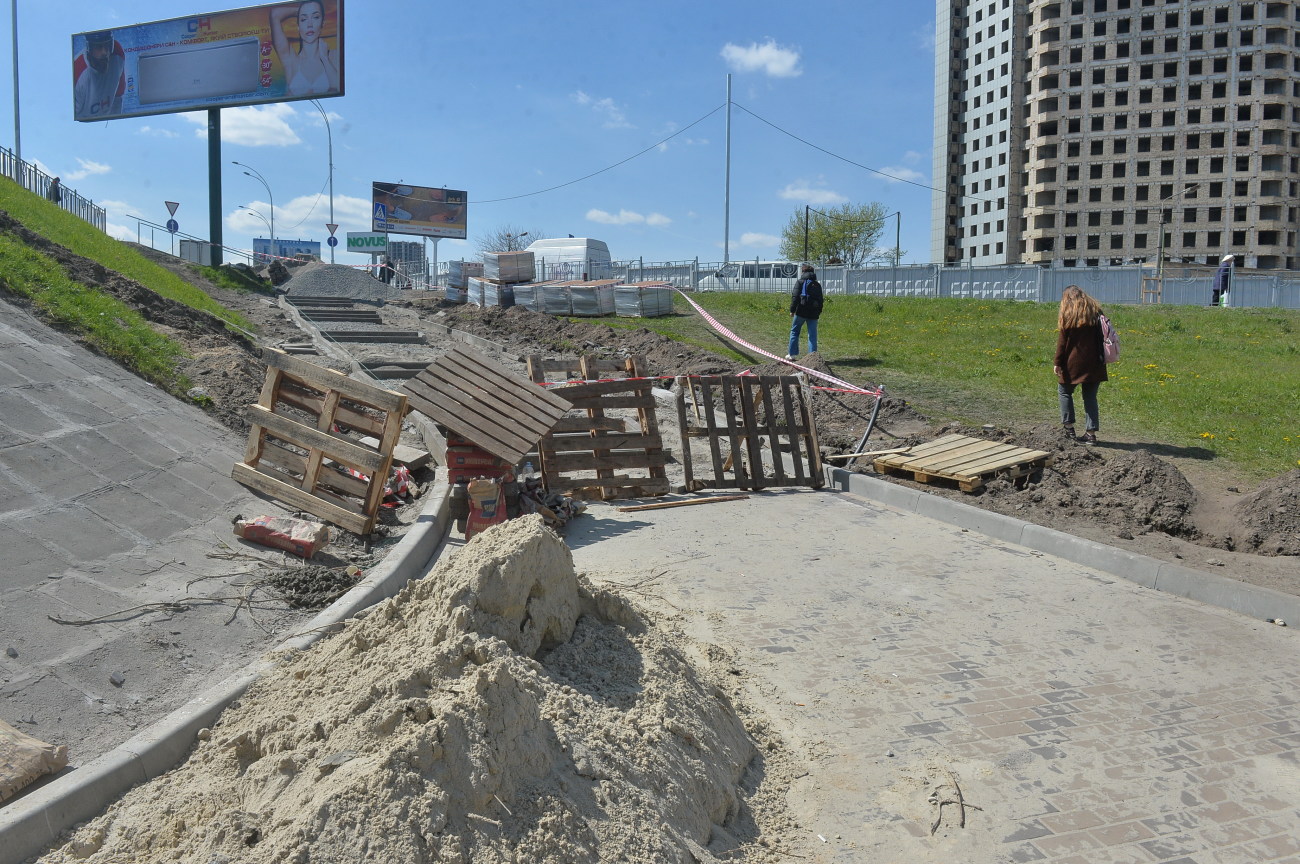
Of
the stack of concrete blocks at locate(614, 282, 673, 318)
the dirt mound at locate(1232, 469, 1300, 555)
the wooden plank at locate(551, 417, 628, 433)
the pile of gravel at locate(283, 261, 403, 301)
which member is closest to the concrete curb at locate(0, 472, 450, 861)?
the wooden plank at locate(551, 417, 628, 433)

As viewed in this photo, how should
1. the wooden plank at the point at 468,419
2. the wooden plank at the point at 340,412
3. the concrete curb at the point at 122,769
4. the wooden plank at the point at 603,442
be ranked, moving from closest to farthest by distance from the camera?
the concrete curb at the point at 122,769, the wooden plank at the point at 340,412, the wooden plank at the point at 468,419, the wooden plank at the point at 603,442

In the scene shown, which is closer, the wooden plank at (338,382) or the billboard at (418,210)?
the wooden plank at (338,382)

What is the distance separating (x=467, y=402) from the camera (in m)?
8.41

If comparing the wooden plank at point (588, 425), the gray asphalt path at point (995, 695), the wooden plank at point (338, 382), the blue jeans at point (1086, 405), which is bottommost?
the gray asphalt path at point (995, 695)

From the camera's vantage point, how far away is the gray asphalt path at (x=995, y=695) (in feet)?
12.0

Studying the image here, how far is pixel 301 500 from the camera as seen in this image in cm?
758

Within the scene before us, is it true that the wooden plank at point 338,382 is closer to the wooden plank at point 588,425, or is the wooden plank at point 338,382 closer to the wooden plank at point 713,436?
the wooden plank at point 588,425

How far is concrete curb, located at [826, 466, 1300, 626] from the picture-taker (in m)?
6.18

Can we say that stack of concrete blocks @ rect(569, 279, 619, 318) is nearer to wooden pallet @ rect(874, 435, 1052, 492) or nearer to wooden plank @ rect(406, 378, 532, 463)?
wooden pallet @ rect(874, 435, 1052, 492)

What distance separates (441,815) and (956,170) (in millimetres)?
108630

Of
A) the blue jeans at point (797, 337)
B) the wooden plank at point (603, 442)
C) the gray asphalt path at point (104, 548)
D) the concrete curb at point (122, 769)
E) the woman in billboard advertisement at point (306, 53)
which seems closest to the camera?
the concrete curb at point (122, 769)

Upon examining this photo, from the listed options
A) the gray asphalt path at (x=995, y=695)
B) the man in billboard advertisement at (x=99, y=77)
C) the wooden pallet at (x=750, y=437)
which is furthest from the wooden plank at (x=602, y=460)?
the man in billboard advertisement at (x=99, y=77)

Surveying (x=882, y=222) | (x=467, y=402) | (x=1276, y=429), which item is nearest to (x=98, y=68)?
(x=467, y=402)

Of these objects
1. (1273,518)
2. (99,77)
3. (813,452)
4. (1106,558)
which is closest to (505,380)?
(813,452)
